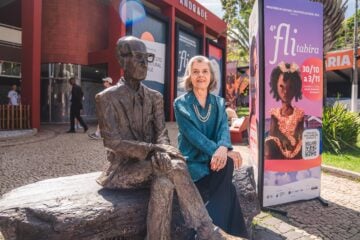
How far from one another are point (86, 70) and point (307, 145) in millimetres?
13659

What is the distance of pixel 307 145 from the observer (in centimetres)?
421

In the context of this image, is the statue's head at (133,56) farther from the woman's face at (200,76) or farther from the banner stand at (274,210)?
the banner stand at (274,210)

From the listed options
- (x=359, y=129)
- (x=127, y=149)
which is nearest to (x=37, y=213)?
(x=127, y=149)

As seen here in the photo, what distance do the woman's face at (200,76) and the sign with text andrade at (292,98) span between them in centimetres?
116

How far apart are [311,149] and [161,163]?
9.02 ft

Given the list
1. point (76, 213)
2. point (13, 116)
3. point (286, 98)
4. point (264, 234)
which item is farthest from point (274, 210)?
point (13, 116)

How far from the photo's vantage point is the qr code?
4215 millimetres

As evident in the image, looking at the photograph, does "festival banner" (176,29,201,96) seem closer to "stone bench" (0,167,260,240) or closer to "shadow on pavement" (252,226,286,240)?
"shadow on pavement" (252,226,286,240)

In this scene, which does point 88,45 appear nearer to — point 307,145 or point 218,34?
point 218,34

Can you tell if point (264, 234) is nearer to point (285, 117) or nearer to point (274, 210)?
point (274, 210)

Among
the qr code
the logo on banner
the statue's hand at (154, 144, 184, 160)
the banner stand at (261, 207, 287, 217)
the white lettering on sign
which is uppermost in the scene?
the white lettering on sign

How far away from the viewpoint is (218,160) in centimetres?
265

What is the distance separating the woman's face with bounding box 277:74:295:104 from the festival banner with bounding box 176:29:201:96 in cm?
1264

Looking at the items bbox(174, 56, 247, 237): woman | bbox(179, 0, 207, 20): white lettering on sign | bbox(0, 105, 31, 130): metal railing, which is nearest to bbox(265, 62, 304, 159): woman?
bbox(174, 56, 247, 237): woman
